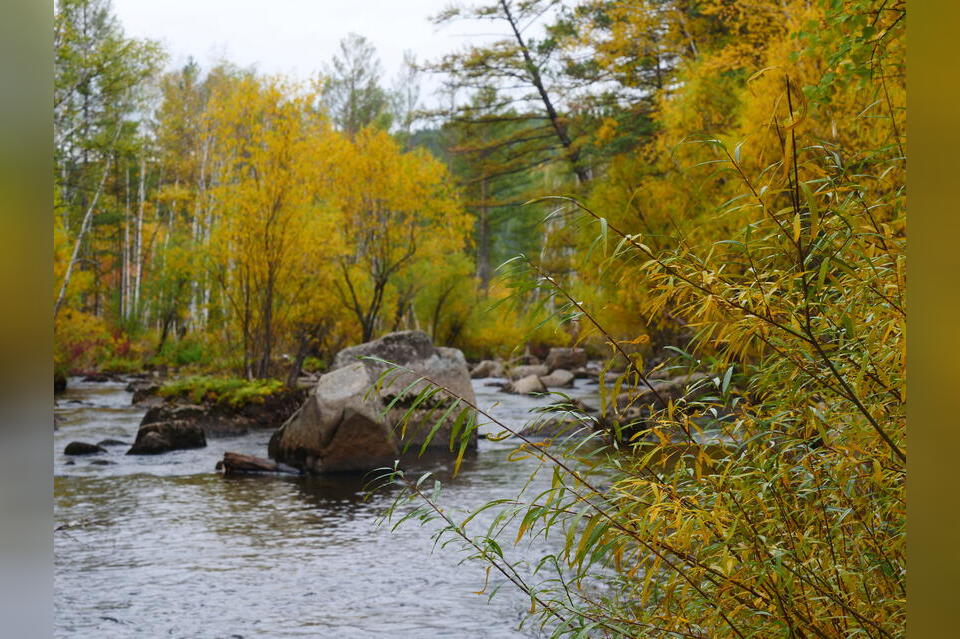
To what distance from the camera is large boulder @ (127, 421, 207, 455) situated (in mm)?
8727

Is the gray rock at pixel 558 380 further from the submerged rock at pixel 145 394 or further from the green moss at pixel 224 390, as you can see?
the submerged rock at pixel 145 394

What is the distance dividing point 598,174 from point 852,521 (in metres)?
17.7

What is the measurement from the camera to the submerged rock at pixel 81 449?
857 cm

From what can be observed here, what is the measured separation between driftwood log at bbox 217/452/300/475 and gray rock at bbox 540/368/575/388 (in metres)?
8.40

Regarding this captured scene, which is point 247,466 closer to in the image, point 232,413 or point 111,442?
point 111,442

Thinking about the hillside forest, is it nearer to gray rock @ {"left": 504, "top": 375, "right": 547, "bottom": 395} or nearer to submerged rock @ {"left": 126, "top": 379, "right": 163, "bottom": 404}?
submerged rock @ {"left": 126, "top": 379, "right": 163, "bottom": 404}

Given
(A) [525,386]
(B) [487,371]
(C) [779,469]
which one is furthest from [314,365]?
(C) [779,469]

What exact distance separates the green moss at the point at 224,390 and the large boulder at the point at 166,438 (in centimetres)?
107

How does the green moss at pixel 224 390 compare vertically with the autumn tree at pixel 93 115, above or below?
below

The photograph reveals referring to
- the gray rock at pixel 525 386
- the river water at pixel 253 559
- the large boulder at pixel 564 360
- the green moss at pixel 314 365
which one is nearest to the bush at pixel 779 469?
the river water at pixel 253 559

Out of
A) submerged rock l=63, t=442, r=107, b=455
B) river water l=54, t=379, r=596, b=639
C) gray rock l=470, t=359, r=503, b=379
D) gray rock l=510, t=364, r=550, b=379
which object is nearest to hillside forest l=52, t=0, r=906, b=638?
river water l=54, t=379, r=596, b=639
